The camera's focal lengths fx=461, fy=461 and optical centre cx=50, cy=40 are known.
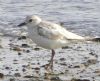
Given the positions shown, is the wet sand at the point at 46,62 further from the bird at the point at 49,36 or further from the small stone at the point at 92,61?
the bird at the point at 49,36

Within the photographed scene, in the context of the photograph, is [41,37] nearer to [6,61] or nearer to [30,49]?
[6,61]

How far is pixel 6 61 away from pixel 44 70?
38.7 inches

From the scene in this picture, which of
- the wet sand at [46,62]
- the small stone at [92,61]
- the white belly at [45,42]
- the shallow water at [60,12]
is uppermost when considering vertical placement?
the white belly at [45,42]

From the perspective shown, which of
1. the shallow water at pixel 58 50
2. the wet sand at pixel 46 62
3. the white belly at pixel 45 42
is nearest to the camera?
the wet sand at pixel 46 62

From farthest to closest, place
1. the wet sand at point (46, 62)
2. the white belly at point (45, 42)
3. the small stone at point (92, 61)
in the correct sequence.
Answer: the small stone at point (92, 61) → the white belly at point (45, 42) → the wet sand at point (46, 62)

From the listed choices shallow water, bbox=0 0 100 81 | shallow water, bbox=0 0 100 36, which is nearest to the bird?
shallow water, bbox=0 0 100 81

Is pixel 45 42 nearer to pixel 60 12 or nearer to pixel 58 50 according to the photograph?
pixel 58 50

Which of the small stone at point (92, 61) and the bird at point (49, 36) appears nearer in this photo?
the bird at point (49, 36)

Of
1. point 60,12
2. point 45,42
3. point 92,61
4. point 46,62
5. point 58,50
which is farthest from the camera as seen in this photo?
point 60,12

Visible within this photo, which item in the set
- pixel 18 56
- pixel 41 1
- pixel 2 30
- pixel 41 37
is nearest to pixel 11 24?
pixel 2 30

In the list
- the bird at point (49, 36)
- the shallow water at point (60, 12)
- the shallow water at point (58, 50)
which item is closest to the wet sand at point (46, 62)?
the shallow water at point (58, 50)

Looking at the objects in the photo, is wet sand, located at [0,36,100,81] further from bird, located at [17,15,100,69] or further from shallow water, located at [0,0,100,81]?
bird, located at [17,15,100,69]

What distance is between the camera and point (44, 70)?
883 cm

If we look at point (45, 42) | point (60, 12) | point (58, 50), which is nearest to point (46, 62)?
point (45, 42)
